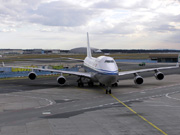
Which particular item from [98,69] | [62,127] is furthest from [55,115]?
[98,69]

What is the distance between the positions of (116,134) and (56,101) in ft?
46.3

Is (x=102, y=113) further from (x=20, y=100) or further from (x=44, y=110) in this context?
(x=20, y=100)

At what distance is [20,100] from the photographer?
31.0m

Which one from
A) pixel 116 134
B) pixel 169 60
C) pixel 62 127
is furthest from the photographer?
pixel 169 60

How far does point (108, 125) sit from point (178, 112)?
28.1 ft

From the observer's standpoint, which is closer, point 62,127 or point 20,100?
point 62,127

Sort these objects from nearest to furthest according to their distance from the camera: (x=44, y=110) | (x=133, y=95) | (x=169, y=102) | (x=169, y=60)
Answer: (x=44, y=110) → (x=169, y=102) → (x=133, y=95) → (x=169, y=60)

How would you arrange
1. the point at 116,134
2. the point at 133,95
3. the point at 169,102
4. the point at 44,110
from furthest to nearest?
1. the point at 133,95
2. the point at 169,102
3. the point at 44,110
4. the point at 116,134

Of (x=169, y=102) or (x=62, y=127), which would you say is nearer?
(x=62, y=127)

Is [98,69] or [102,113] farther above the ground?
[98,69]

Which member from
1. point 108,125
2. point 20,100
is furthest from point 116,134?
point 20,100

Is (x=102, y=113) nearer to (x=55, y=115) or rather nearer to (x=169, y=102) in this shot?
(x=55, y=115)

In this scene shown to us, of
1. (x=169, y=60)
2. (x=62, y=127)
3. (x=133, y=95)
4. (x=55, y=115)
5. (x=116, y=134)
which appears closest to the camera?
(x=116, y=134)

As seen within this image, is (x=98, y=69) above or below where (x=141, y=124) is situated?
above
